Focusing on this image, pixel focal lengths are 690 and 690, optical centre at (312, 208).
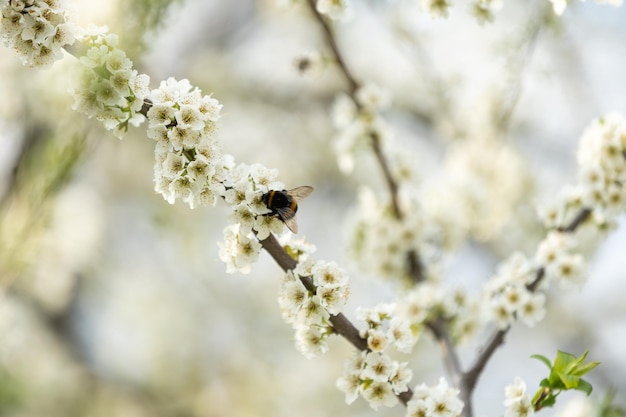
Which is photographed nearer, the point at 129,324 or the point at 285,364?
the point at 285,364

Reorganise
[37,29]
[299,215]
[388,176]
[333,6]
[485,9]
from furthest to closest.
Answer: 1. [299,215]
2. [388,176]
3. [333,6]
4. [485,9]
5. [37,29]

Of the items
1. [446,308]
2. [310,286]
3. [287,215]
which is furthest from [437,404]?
[446,308]

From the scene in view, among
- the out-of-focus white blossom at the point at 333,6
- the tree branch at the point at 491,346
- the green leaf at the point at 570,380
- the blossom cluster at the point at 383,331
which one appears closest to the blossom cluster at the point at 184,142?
the blossom cluster at the point at 383,331

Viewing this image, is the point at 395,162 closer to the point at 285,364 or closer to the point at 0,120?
the point at 0,120

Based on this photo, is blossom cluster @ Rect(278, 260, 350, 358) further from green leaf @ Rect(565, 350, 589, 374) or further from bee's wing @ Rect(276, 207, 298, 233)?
green leaf @ Rect(565, 350, 589, 374)

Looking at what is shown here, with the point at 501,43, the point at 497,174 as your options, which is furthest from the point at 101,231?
the point at 501,43

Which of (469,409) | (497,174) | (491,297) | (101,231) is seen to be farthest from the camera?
(101,231)

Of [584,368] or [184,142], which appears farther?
[584,368]

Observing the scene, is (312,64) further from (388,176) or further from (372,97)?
(388,176)
